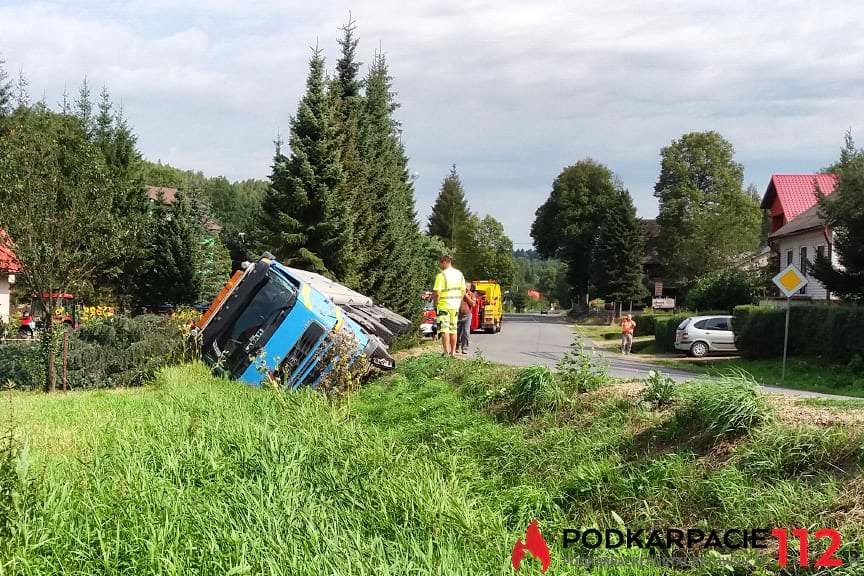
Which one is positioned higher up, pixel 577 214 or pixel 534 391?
pixel 577 214

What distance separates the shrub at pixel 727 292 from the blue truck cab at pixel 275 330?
2810 centimetres

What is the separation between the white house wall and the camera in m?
36.0

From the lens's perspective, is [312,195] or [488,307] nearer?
[312,195]

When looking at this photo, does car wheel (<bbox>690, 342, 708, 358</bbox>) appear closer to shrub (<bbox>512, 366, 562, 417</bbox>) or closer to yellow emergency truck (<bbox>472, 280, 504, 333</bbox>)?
yellow emergency truck (<bbox>472, 280, 504, 333</bbox>)

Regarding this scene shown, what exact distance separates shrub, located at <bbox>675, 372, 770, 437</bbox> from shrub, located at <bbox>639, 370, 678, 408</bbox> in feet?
1.60

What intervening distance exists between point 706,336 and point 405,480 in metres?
23.4

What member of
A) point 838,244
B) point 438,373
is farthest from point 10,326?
point 838,244

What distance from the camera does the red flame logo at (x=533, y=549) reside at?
5035 millimetres

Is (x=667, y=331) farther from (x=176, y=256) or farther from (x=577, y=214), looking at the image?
(x=577, y=214)

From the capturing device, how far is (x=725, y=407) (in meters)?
6.78

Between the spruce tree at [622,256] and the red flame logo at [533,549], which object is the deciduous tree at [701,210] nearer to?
the spruce tree at [622,256]

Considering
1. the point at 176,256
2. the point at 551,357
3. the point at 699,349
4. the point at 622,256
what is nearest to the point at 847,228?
the point at 699,349

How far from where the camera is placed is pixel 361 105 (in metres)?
27.7

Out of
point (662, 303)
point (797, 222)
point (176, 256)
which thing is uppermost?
point (797, 222)
